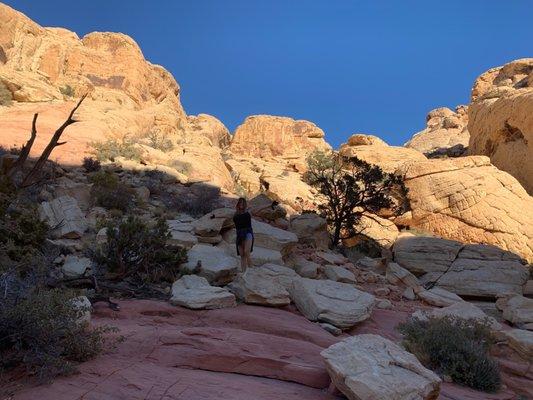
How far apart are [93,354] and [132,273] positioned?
12.7 ft

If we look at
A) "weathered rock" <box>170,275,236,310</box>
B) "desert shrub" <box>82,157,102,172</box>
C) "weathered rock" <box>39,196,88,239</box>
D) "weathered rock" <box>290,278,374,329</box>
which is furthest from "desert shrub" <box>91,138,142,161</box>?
"weathered rock" <box>290,278,374,329</box>

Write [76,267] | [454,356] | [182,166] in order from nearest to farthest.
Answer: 1. [454,356]
2. [76,267]
3. [182,166]

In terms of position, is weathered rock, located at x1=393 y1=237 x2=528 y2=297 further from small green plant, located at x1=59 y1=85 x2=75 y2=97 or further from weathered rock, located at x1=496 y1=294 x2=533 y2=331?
small green plant, located at x1=59 y1=85 x2=75 y2=97

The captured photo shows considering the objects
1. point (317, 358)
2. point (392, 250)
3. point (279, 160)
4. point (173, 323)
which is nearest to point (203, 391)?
point (317, 358)

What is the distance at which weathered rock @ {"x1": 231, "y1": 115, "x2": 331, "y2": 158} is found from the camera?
39594 mm

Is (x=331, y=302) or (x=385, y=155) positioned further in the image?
(x=385, y=155)

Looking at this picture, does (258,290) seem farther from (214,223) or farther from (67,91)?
(67,91)

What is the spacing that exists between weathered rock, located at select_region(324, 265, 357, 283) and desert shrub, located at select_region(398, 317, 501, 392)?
3.75 metres

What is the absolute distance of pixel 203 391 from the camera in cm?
361

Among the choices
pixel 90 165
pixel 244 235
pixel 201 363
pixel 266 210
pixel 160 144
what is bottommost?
pixel 201 363

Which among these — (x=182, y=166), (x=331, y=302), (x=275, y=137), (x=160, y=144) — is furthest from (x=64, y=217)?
(x=275, y=137)

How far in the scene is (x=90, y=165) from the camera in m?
16.4

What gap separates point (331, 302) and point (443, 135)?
3612 centimetres

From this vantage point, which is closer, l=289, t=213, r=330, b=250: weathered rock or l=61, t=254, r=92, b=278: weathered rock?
l=61, t=254, r=92, b=278: weathered rock
